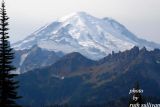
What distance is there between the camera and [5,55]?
40.8 m

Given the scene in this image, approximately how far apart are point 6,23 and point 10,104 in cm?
588

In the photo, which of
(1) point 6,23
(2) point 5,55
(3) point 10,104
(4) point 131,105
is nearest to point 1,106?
(3) point 10,104

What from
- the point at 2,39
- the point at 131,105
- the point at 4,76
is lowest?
the point at 131,105

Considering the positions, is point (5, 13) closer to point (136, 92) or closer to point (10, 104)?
point (10, 104)

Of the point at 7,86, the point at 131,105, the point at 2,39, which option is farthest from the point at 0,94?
the point at 131,105

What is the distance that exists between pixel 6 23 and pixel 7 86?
468cm

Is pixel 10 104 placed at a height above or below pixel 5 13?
below

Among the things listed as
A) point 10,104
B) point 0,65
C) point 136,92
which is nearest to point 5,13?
point 0,65

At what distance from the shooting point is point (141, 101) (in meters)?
36.8

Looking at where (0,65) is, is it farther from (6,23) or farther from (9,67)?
(6,23)

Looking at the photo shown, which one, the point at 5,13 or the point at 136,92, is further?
the point at 5,13

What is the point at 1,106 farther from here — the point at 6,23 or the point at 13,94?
the point at 6,23

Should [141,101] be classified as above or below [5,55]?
below

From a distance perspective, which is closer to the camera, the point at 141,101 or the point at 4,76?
the point at 141,101
